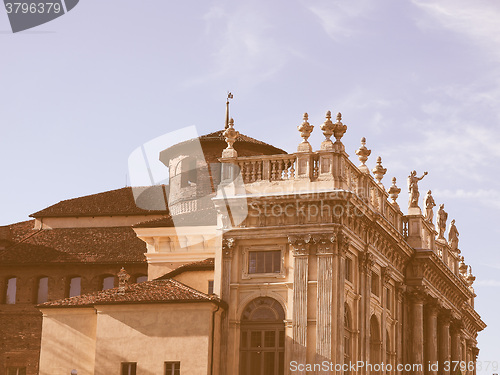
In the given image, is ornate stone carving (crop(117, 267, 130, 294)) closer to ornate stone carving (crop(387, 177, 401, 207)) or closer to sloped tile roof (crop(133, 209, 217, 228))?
sloped tile roof (crop(133, 209, 217, 228))

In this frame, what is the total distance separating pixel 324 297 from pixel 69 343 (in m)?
10.2

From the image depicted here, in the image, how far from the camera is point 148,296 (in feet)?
144

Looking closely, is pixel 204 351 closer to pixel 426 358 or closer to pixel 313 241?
pixel 313 241

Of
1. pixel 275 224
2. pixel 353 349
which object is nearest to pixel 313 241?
pixel 275 224

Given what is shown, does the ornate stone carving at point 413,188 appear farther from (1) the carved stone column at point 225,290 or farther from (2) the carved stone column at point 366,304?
(1) the carved stone column at point 225,290

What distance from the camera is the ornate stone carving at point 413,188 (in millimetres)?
55125

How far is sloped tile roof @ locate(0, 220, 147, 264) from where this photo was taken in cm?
5838

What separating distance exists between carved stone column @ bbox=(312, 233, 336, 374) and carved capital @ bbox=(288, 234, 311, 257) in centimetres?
30

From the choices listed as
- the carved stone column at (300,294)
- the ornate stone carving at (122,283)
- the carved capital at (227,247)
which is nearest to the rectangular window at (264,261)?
the carved capital at (227,247)

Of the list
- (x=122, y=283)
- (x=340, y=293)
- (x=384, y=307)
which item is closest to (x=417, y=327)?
(x=384, y=307)

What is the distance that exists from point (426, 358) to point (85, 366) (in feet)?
58.1

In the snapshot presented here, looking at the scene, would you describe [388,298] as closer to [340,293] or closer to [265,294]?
[340,293]

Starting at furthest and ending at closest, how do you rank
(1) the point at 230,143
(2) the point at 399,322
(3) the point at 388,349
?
(2) the point at 399,322 < (3) the point at 388,349 < (1) the point at 230,143

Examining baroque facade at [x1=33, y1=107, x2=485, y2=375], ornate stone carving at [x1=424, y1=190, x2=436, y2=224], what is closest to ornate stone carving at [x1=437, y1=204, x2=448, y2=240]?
ornate stone carving at [x1=424, y1=190, x2=436, y2=224]
